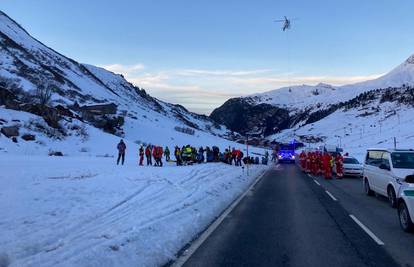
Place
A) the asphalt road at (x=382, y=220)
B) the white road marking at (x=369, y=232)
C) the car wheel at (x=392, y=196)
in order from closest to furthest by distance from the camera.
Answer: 1. the asphalt road at (x=382, y=220)
2. the white road marking at (x=369, y=232)
3. the car wheel at (x=392, y=196)

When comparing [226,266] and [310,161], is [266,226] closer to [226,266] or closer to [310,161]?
[226,266]

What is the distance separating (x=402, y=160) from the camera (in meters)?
15.3

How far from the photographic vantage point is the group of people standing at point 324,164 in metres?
A: 28.9

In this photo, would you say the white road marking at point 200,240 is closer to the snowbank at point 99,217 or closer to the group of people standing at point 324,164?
the snowbank at point 99,217

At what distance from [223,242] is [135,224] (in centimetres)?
203

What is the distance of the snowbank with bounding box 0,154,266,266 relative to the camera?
7625 mm

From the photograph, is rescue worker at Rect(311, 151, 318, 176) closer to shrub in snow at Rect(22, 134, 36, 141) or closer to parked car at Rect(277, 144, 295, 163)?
shrub in snow at Rect(22, 134, 36, 141)

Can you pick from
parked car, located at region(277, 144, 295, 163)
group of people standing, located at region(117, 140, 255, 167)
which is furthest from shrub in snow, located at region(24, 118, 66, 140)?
parked car, located at region(277, 144, 295, 163)

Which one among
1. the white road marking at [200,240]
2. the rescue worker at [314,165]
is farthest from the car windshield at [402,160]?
the rescue worker at [314,165]

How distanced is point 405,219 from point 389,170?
4.90 meters

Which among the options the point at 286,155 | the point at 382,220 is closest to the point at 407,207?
the point at 382,220

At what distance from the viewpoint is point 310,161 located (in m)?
35.7

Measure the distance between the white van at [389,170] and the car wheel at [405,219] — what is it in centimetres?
291

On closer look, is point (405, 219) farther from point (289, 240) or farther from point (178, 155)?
point (178, 155)
